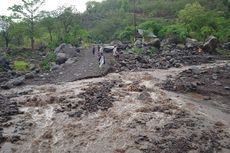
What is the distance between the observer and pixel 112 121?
22.2 metres

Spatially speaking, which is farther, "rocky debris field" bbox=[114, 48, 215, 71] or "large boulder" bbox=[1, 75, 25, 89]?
"rocky debris field" bbox=[114, 48, 215, 71]

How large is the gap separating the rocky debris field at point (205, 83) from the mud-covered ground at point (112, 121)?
1414mm

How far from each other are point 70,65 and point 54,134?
2365cm

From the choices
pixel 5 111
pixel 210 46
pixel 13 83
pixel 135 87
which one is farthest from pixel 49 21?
pixel 5 111

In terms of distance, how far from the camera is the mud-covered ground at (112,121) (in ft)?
61.5

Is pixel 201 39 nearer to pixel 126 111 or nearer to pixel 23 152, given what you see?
pixel 126 111

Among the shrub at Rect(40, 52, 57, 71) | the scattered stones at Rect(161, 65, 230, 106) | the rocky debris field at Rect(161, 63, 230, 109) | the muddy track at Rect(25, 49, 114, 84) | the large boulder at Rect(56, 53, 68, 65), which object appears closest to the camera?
the rocky debris field at Rect(161, 63, 230, 109)

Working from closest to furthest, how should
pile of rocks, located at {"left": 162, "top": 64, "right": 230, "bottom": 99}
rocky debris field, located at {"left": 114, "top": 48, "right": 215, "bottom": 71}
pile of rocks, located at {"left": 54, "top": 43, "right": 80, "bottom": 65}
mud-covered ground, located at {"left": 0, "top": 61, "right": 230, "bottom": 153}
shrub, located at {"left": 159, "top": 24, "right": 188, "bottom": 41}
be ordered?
1. mud-covered ground, located at {"left": 0, "top": 61, "right": 230, "bottom": 153}
2. pile of rocks, located at {"left": 162, "top": 64, "right": 230, "bottom": 99}
3. rocky debris field, located at {"left": 114, "top": 48, "right": 215, "bottom": 71}
4. pile of rocks, located at {"left": 54, "top": 43, "right": 80, "bottom": 65}
5. shrub, located at {"left": 159, "top": 24, "right": 188, "bottom": 41}

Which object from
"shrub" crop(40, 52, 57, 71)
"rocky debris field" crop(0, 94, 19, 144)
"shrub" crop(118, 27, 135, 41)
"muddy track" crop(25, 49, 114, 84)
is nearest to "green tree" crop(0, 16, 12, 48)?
"shrub" crop(40, 52, 57, 71)

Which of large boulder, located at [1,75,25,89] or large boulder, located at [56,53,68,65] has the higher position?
large boulder, located at [56,53,68,65]

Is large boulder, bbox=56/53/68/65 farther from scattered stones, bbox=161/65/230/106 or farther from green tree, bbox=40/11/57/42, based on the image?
green tree, bbox=40/11/57/42

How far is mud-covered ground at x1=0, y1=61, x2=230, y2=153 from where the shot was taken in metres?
18.7

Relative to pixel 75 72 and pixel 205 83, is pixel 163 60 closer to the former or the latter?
pixel 75 72

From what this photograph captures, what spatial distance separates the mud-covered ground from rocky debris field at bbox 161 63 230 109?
141 centimetres
